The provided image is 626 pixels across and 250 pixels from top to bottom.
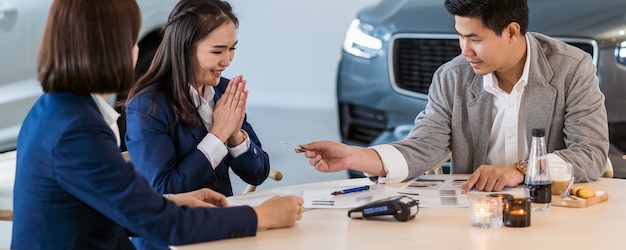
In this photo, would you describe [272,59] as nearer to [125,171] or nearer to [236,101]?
[236,101]

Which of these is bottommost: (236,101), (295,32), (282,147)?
(282,147)

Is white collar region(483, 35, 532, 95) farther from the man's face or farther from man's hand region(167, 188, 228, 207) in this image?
man's hand region(167, 188, 228, 207)

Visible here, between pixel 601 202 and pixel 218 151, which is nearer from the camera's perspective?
pixel 601 202

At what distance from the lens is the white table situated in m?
1.96

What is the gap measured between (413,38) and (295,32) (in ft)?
5.77

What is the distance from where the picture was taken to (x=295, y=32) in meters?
5.95

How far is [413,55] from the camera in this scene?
4.30 meters

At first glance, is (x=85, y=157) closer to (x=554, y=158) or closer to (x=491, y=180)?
(x=491, y=180)

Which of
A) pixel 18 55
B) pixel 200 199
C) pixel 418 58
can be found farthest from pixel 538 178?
pixel 18 55

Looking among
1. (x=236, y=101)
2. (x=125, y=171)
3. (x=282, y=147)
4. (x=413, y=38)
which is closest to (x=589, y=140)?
(x=236, y=101)

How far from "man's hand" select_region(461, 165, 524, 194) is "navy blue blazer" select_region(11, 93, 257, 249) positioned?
69 centimetres

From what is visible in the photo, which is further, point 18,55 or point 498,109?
point 18,55

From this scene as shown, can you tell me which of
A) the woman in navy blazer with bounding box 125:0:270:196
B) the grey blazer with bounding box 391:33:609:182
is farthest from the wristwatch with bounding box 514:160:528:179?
the woman in navy blazer with bounding box 125:0:270:196

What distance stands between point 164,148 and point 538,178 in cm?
91
